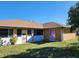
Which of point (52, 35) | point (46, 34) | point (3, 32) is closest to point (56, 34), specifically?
point (52, 35)

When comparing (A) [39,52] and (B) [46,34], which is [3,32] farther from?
(B) [46,34]

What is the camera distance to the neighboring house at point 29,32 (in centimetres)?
2070

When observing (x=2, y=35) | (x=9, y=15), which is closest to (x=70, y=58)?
(x=2, y=35)

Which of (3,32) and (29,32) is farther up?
(3,32)

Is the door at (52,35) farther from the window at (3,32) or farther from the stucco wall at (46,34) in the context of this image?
the window at (3,32)

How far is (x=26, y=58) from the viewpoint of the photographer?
40.2ft

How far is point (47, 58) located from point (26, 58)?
1.48 metres

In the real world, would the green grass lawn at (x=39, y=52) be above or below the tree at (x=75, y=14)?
below

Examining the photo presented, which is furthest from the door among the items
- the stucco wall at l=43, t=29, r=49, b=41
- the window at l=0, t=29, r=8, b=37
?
the window at l=0, t=29, r=8, b=37

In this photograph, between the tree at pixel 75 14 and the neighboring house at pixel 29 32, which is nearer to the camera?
the tree at pixel 75 14

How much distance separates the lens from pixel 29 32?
2564 cm

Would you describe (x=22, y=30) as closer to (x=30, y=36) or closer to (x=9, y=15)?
(x=30, y=36)

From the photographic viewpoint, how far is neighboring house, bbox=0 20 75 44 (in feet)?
67.9

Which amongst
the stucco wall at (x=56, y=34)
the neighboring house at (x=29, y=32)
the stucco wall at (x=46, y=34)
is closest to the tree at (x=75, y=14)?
the neighboring house at (x=29, y=32)
